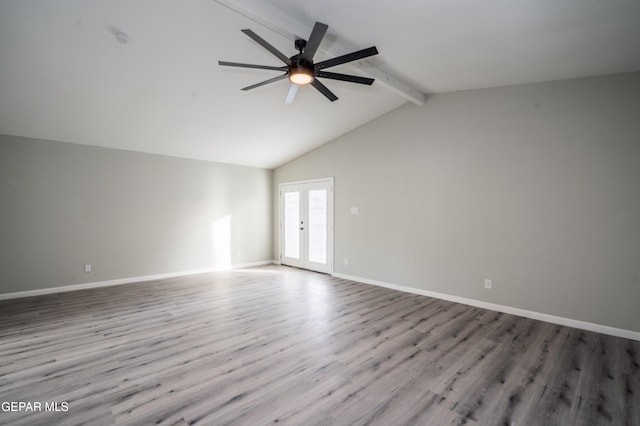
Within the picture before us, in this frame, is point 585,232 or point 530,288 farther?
point 530,288

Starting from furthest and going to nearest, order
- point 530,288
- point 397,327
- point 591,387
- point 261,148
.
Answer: point 261,148 → point 530,288 → point 397,327 → point 591,387

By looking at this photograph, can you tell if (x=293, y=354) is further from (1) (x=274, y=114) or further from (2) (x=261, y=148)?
(2) (x=261, y=148)

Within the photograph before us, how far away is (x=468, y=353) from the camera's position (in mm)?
A: 2891

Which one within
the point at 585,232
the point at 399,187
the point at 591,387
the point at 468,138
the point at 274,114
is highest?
the point at 274,114

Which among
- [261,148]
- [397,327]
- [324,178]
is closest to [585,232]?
[397,327]

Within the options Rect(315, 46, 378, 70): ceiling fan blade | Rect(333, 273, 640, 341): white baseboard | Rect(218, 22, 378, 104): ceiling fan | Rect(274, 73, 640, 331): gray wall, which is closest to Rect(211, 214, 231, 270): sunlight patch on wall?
Rect(274, 73, 640, 331): gray wall

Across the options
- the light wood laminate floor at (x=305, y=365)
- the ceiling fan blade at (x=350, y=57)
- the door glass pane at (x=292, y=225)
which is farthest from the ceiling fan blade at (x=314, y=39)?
the door glass pane at (x=292, y=225)

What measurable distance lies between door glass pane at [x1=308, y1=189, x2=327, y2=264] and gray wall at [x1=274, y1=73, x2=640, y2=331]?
1.00m

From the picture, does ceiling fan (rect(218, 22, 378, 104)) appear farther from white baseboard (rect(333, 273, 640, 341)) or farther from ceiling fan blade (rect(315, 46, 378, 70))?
white baseboard (rect(333, 273, 640, 341))

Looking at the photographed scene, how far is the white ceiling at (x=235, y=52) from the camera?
2.58 metres

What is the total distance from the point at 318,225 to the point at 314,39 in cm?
472

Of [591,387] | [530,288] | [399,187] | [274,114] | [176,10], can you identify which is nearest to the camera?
[591,387]

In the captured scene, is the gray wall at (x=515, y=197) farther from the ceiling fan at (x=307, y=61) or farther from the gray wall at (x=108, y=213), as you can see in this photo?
the gray wall at (x=108, y=213)

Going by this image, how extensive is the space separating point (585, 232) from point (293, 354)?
12.2 feet
